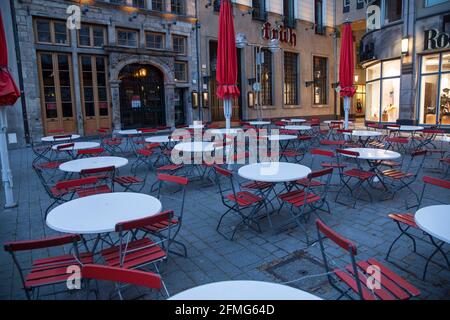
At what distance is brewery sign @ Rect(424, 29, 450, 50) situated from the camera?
13.3 metres

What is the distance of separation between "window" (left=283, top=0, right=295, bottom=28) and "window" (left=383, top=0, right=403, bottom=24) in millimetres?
5910

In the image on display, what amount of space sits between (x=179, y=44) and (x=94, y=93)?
4.98m

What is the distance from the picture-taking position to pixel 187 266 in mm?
3436

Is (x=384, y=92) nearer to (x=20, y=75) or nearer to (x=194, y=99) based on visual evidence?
(x=194, y=99)

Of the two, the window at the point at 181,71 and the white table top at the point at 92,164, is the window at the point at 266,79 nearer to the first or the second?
the window at the point at 181,71

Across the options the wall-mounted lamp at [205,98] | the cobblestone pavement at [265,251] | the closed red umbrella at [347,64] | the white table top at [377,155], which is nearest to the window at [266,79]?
the wall-mounted lamp at [205,98]

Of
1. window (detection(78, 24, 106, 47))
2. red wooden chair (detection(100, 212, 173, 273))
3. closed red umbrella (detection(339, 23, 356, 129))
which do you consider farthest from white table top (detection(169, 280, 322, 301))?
window (detection(78, 24, 106, 47))

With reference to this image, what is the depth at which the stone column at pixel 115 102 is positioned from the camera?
45.6 ft

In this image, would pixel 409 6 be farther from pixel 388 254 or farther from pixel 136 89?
pixel 388 254
